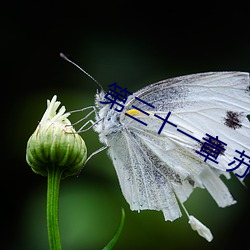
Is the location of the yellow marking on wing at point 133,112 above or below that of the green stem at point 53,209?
above

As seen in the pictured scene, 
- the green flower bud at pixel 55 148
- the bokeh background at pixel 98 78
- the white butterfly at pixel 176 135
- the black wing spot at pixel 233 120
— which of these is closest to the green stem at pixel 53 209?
the green flower bud at pixel 55 148

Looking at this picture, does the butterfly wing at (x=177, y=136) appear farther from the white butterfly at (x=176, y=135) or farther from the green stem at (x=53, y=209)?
the green stem at (x=53, y=209)

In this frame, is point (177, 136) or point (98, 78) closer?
point (177, 136)

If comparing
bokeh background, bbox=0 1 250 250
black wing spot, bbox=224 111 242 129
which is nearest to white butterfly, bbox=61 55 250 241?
black wing spot, bbox=224 111 242 129

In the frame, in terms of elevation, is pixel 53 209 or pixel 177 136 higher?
pixel 177 136

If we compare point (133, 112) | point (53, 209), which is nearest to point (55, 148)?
point (53, 209)

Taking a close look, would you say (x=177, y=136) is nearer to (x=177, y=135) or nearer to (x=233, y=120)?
(x=177, y=135)
